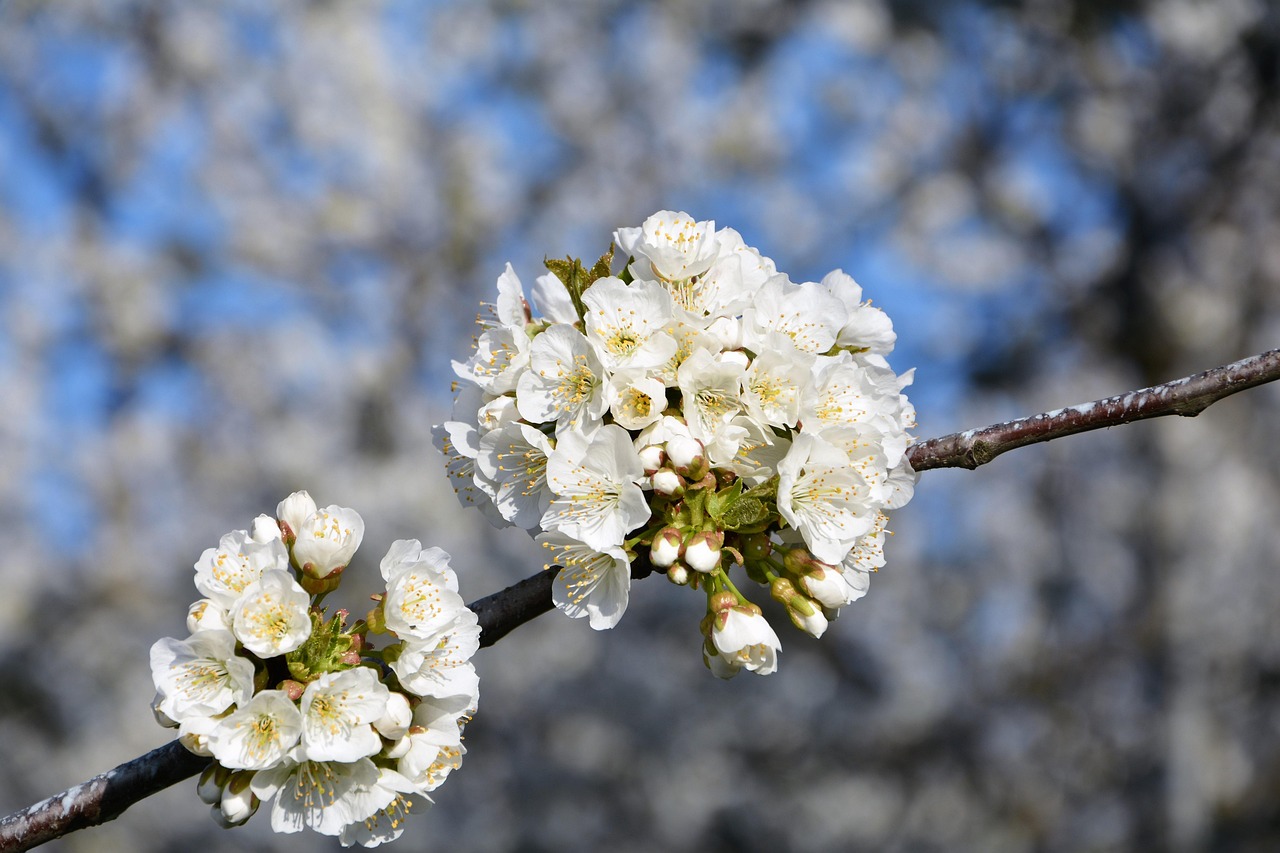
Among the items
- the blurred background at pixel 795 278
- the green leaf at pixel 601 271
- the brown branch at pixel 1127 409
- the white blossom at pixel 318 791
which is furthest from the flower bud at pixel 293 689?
the blurred background at pixel 795 278

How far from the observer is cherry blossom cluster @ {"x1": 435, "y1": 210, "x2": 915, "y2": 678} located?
1.31m

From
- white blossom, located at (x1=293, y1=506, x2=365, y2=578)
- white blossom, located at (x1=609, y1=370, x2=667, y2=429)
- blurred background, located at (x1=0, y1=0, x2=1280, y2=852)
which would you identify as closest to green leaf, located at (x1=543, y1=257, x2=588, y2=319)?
white blossom, located at (x1=609, y1=370, x2=667, y2=429)

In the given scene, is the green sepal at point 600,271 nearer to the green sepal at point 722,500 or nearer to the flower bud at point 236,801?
the green sepal at point 722,500

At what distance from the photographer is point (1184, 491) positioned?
6.26 m

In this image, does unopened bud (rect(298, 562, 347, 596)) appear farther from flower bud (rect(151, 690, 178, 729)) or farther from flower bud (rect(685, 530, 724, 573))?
flower bud (rect(685, 530, 724, 573))

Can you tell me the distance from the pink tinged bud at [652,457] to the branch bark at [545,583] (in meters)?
0.20

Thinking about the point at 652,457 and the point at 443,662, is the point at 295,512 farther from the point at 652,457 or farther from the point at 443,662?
the point at 652,457

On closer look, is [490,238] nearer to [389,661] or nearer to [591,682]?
[591,682]

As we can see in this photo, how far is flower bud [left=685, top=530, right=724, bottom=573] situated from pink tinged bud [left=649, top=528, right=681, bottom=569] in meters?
0.02

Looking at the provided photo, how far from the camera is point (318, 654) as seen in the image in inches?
50.6

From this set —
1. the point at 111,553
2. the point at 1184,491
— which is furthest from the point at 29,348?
the point at 1184,491

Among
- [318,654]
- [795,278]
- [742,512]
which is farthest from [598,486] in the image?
[795,278]

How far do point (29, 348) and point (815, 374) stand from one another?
6.63 metres

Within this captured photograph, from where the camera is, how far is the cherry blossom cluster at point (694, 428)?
1.31 meters
